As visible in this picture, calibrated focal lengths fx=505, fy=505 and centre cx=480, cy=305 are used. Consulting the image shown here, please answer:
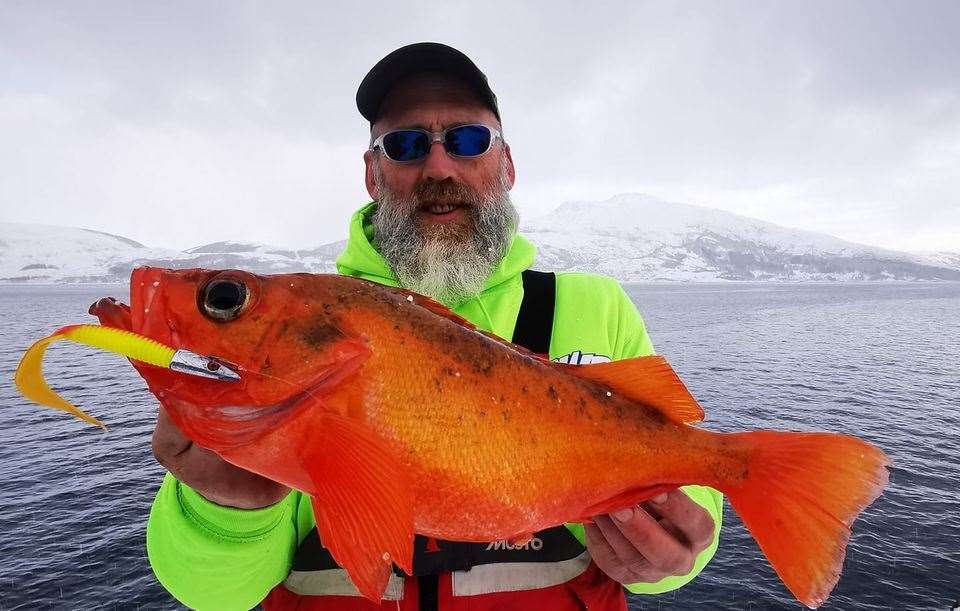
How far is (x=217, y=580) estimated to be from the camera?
10.8 ft

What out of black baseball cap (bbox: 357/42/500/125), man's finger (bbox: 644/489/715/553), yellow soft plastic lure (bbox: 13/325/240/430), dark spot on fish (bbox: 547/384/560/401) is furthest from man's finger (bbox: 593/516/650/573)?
black baseball cap (bbox: 357/42/500/125)

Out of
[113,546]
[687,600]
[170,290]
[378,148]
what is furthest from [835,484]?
[113,546]

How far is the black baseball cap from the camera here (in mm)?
4180

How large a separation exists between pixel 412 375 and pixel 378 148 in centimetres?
274

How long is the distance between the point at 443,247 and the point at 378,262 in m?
0.61

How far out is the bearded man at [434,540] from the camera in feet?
9.82

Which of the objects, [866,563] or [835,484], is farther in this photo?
[866,563]

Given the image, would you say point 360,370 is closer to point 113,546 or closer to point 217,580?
point 217,580

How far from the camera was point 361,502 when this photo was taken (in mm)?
2246

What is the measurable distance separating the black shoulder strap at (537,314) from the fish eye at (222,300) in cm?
218

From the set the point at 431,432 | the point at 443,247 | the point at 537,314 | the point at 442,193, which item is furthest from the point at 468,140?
the point at 431,432

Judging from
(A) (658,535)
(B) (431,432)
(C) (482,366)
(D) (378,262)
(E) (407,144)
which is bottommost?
(A) (658,535)

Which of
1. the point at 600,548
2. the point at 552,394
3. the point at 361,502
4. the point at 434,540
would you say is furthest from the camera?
the point at 434,540

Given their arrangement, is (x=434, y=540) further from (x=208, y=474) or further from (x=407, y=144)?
(x=407, y=144)
